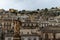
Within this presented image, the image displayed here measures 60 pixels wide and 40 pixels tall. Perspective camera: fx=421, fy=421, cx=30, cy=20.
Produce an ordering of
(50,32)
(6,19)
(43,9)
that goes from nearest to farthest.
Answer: (50,32) → (6,19) → (43,9)

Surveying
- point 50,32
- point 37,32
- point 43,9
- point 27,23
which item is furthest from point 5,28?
point 43,9

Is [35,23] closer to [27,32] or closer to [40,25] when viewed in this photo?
[40,25]

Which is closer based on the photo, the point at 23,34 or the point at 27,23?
the point at 23,34

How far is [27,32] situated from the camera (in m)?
89.1

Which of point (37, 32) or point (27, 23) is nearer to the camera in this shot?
point (37, 32)

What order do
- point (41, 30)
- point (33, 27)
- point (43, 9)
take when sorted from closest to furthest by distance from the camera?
point (41, 30) < point (33, 27) < point (43, 9)

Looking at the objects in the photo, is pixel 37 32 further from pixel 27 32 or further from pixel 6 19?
pixel 6 19

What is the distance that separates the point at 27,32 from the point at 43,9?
177 ft

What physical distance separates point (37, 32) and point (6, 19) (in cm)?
1813

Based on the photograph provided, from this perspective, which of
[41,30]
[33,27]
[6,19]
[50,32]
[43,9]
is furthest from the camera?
[43,9]

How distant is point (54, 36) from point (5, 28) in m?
17.9

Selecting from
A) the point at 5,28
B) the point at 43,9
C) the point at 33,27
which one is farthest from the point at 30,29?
the point at 43,9

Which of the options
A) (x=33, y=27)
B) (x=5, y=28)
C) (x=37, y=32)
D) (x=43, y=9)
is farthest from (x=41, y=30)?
(x=43, y=9)

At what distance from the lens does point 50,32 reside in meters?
82.5
